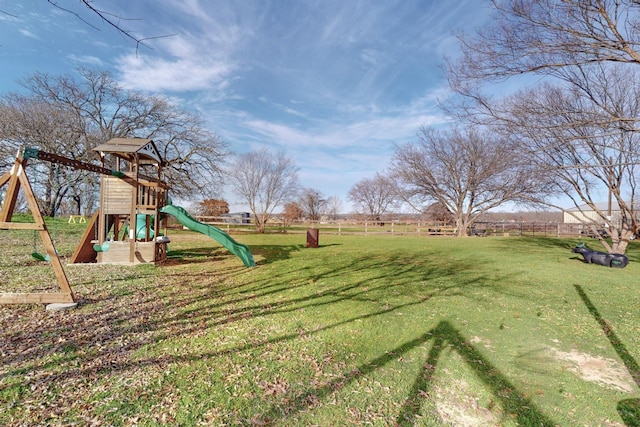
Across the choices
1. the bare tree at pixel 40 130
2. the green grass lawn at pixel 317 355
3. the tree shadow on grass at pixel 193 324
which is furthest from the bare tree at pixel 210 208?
the green grass lawn at pixel 317 355

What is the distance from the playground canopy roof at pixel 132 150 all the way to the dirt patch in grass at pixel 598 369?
33.1ft

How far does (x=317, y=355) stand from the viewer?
337 centimetres

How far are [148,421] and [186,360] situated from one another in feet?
2.97

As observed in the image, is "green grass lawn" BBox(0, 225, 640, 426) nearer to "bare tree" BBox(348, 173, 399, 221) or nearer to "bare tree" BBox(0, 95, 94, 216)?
"bare tree" BBox(0, 95, 94, 216)

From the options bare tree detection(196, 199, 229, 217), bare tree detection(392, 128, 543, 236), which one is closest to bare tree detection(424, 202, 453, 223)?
bare tree detection(392, 128, 543, 236)

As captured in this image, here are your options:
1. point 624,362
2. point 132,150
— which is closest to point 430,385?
point 624,362

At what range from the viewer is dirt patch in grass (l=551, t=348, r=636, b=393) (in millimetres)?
2992

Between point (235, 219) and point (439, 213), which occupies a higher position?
point (439, 213)

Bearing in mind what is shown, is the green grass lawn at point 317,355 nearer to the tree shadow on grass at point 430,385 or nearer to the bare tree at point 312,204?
the tree shadow on grass at point 430,385

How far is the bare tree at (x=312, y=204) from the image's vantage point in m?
55.9

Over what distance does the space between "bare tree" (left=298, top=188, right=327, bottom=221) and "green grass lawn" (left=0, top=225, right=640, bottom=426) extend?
4844 cm

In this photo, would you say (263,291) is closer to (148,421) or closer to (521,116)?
(148,421)

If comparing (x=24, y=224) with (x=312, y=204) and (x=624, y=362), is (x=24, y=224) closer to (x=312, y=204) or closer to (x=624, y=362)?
(x=624, y=362)

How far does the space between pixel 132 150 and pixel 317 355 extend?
802 cm
